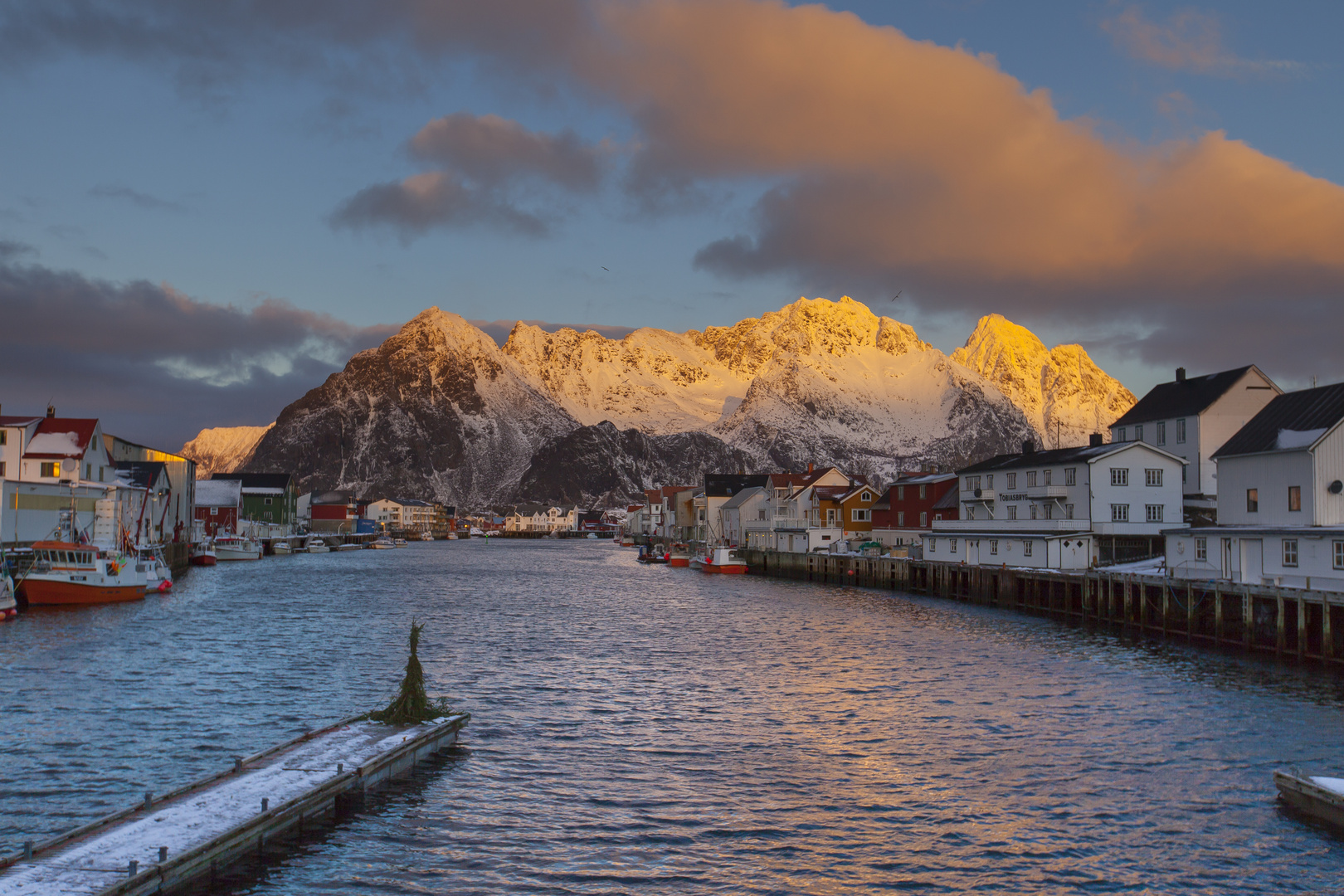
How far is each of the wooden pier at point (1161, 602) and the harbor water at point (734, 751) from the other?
269cm

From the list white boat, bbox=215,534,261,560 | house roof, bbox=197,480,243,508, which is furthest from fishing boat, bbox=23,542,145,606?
house roof, bbox=197,480,243,508

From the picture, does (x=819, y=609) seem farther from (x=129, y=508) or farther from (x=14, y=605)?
(x=129, y=508)

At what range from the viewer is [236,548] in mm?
144000

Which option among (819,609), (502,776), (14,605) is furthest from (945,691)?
(14,605)

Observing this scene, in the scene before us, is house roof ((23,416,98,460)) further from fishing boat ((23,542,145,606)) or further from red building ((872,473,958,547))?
red building ((872,473,958,547))

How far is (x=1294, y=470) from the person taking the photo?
51.3 meters

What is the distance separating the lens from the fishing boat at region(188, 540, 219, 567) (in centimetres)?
12862

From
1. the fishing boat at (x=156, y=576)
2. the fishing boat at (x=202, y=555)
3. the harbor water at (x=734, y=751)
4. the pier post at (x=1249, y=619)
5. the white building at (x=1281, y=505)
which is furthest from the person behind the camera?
the fishing boat at (x=202, y=555)

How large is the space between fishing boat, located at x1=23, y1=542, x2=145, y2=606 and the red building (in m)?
68.7

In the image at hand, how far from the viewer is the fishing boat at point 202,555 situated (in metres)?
129

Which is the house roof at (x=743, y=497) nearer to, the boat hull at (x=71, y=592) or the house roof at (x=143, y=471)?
the house roof at (x=143, y=471)

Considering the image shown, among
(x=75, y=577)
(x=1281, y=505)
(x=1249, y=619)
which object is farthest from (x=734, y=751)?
(x=75, y=577)

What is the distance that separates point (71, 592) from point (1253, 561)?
71004mm

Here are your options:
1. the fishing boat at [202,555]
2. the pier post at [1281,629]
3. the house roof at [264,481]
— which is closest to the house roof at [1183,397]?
the pier post at [1281,629]
